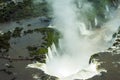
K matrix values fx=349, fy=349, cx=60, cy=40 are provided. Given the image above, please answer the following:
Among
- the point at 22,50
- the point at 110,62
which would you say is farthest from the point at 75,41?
the point at 110,62

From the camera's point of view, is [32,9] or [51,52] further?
[32,9]

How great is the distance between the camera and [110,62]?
149ft

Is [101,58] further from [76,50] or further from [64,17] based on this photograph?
[64,17]

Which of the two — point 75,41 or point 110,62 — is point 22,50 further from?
point 110,62

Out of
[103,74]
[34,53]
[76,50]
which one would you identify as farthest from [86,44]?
[103,74]

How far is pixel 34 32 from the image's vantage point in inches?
2340

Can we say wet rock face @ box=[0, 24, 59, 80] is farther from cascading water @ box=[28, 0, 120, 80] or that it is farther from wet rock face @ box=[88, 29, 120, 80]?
wet rock face @ box=[88, 29, 120, 80]

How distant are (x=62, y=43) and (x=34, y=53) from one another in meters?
7.90

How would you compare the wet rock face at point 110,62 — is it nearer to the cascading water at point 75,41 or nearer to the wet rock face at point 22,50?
the cascading water at point 75,41

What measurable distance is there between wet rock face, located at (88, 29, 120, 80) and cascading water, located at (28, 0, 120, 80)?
1384mm

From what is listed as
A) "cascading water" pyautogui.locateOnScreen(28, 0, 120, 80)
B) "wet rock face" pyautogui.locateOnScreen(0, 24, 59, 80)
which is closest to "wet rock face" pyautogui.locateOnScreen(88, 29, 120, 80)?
"cascading water" pyautogui.locateOnScreen(28, 0, 120, 80)

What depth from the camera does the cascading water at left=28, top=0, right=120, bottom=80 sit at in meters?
46.7

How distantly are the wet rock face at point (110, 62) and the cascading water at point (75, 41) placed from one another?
4.54 ft

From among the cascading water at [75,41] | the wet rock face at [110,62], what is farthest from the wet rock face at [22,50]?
the wet rock face at [110,62]
